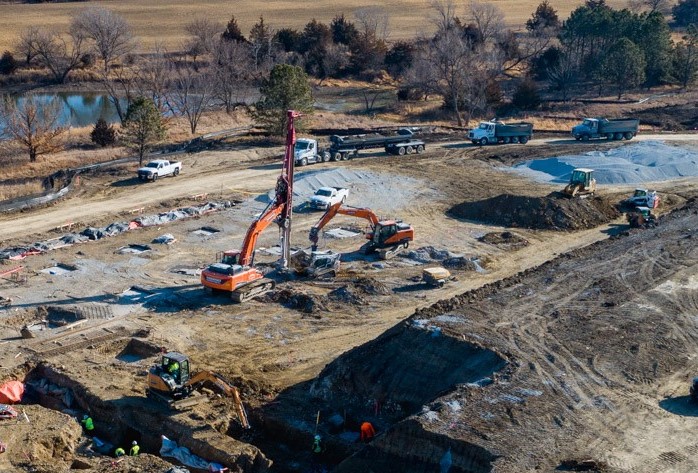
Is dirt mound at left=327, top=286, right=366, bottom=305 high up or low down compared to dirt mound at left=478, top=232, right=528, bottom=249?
down

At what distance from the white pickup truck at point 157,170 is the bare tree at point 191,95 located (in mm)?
12833

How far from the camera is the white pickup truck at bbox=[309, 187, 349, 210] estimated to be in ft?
161

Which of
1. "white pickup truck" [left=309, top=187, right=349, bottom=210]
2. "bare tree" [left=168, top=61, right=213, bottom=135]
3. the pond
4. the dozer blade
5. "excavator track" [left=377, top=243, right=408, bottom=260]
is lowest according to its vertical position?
the dozer blade

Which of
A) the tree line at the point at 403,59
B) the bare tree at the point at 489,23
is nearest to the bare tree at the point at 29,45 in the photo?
the tree line at the point at 403,59

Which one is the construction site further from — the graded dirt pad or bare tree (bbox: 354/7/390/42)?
bare tree (bbox: 354/7/390/42)

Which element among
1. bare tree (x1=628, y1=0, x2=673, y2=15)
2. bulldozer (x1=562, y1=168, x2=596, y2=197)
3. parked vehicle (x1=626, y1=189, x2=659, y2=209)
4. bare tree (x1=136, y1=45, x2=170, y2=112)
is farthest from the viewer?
bare tree (x1=628, y1=0, x2=673, y2=15)

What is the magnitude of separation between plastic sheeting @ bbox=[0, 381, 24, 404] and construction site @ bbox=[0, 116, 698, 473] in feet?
1.66

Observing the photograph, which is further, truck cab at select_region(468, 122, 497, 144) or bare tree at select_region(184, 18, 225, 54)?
bare tree at select_region(184, 18, 225, 54)

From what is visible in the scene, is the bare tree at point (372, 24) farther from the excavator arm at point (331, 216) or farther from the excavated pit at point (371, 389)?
the excavated pit at point (371, 389)

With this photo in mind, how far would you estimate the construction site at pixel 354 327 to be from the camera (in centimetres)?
2464

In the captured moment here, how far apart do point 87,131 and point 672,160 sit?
1612 inches

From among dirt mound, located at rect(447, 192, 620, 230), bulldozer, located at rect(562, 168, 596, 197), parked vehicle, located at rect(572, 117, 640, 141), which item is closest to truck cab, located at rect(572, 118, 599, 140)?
parked vehicle, located at rect(572, 117, 640, 141)

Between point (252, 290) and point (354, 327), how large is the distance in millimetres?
4744

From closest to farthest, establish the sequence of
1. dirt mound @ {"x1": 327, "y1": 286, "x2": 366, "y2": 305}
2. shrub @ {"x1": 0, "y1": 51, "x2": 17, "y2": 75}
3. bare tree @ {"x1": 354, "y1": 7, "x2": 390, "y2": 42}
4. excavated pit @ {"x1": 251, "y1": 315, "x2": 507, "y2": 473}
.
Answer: excavated pit @ {"x1": 251, "y1": 315, "x2": 507, "y2": 473} → dirt mound @ {"x1": 327, "y1": 286, "x2": 366, "y2": 305} → shrub @ {"x1": 0, "y1": 51, "x2": 17, "y2": 75} → bare tree @ {"x1": 354, "y1": 7, "x2": 390, "y2": 42}
